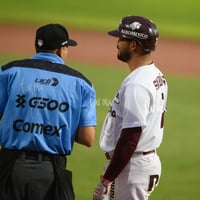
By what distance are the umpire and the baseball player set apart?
0.14 metres

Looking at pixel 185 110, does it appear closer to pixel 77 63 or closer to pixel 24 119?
pixel 77 63

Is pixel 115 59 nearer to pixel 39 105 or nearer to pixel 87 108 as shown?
pixel 87 108

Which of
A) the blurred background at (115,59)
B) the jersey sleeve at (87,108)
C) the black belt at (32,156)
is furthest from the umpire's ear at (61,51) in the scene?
the blurred background at (115,59)

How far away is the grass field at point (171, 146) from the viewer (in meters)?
3.76

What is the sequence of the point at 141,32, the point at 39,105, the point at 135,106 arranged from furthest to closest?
the point at 141,32, the point at 135,106, the point at 39,105

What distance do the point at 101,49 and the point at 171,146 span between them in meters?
0.76

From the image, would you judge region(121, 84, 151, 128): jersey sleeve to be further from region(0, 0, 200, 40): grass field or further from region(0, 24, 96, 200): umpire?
region(0, 0, 200, 40): grass field

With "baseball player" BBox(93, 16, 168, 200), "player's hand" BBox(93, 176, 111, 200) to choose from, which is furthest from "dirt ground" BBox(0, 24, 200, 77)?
"player's hand" BBox(93, 176, 111, 200)

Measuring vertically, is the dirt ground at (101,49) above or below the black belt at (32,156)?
above

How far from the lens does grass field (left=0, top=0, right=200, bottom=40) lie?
371 cm

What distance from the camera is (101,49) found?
12.6ft

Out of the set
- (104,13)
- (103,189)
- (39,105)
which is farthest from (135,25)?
(104,13)

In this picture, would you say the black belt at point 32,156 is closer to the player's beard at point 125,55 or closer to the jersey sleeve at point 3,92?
the jersey sleeve at point 3,92

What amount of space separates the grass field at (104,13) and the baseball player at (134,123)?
126 cm
